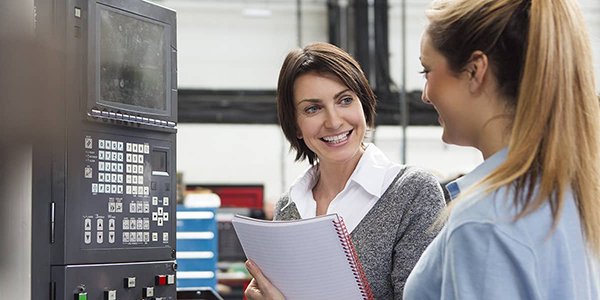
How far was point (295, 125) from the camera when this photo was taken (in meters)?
1.67

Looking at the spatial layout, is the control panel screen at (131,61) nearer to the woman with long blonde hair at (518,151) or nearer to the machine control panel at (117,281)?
the machine control panel at (117,281)

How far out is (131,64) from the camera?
120 centimetres

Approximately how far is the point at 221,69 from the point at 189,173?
1.49 meters

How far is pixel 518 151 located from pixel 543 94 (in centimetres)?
7

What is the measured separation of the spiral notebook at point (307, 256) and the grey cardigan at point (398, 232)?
11 centimetres

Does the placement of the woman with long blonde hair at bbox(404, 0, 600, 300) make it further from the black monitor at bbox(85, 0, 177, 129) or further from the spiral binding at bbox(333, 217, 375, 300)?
the black monitor at bbox(85, 0, 177, 129)

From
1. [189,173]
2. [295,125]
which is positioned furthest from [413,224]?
[189,173]

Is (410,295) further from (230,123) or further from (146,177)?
(230,123)

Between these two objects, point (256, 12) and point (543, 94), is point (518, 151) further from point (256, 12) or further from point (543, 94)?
point (256, 12)

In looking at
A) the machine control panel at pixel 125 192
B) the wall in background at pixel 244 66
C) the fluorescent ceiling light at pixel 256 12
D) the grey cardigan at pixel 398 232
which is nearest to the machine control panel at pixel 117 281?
the machine control panel at pixel 125 192

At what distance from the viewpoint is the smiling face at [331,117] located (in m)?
1.57

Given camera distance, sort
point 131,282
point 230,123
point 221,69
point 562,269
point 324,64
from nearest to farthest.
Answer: point 562,269 < point 131,282 < point 324,64 < point 230,123 < point 221,69

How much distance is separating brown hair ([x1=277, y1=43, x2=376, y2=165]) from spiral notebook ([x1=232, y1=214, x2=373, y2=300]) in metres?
0.42

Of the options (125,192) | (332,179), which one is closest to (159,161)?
(125,192)
